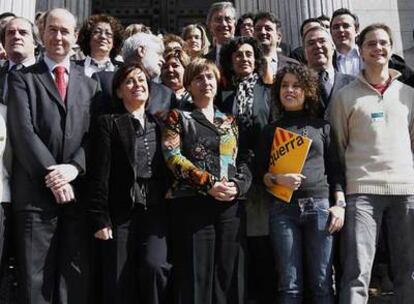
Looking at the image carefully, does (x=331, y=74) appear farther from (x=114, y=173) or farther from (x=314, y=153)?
(x=114, y=173)

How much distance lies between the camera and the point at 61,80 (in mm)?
4191

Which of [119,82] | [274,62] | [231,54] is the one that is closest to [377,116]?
[231,54]

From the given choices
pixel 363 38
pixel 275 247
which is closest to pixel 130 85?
pixel 275 247

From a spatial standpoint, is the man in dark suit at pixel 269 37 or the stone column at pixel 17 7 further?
the stone column at pixel 17 7

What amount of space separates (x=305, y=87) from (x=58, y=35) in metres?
1.93

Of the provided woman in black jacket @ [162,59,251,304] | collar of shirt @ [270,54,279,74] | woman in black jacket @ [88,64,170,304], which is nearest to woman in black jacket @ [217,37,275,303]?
woman in black jacket @ [162,59,251,304]

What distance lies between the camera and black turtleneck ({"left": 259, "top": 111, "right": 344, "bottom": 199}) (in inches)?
165

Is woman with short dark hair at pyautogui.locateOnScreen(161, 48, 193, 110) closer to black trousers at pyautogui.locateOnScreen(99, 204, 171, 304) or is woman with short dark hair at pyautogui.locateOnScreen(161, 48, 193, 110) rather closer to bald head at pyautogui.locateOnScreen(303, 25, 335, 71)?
bald head at pyautogui.locateOnScreen(303, 25, 335, 71)

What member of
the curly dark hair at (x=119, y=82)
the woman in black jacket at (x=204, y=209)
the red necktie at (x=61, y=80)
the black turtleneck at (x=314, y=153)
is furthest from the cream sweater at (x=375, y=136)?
the red necktie at (x=61, y=80)

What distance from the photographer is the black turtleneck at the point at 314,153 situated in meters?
4.20

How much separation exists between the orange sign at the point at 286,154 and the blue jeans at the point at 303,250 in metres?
0.14

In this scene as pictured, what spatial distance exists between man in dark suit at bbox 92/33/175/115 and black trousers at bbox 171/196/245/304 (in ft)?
2.89

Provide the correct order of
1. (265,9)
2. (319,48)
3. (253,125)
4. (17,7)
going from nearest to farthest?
(253,125) < (319,48) < (17,7) < (265,9)

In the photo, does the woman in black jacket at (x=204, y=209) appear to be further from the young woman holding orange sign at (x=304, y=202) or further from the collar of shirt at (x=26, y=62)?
the collar of shirt at (x=26, y=62)
